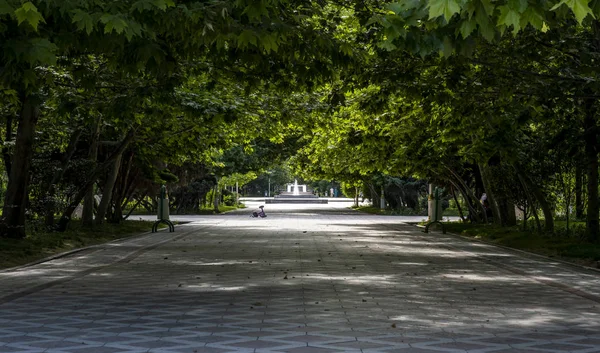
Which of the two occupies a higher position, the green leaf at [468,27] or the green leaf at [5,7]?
the green leaf at [5,7]

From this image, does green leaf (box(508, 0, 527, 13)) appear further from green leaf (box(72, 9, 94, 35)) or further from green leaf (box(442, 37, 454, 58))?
green leaf (box(72, 9, 94, 35))

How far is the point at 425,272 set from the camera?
13.5 metres

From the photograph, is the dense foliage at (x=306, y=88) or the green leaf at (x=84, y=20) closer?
the green leaf at (x=84, y=20)

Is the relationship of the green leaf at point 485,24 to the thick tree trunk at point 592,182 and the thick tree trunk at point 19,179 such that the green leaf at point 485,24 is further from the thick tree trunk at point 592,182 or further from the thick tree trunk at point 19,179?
the thick tree trunk at point 19,179

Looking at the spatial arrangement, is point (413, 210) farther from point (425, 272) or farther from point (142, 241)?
point (425, 272)

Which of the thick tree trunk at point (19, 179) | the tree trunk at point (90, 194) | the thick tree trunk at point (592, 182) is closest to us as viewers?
the thick tree trunk at point (19, 179)

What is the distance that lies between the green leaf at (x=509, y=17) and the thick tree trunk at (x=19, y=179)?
15084 millimetres

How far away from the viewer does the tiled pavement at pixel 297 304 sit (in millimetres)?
7008

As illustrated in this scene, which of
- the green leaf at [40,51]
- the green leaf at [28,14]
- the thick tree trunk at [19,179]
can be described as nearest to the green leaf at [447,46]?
the green leaf at [28,14]

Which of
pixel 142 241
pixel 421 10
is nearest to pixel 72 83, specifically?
pixel 142 241

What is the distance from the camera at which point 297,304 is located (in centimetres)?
941

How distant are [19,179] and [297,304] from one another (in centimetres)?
1077

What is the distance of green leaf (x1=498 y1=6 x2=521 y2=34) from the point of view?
4.52 meters

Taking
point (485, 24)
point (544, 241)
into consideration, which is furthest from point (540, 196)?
point (485, 24)
